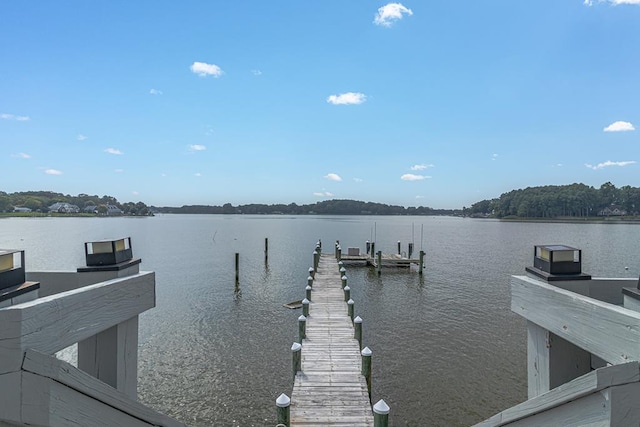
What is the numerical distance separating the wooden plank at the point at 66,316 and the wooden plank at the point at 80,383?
0.07 metres

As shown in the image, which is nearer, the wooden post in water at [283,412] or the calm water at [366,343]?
the wooden post in water at [283,412]

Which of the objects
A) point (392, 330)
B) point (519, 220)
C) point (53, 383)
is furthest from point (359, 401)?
point (519, 220)

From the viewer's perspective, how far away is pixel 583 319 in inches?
107

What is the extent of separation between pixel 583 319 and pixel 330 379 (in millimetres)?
7358

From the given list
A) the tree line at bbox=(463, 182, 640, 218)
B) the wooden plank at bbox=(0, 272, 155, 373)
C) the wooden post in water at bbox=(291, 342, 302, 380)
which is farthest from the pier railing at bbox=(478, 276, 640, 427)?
the tree line at bbox=(463, 182, 640, 218)

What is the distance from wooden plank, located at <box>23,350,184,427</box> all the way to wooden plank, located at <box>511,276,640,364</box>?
11.0 ft

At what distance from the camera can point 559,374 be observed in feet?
11.0

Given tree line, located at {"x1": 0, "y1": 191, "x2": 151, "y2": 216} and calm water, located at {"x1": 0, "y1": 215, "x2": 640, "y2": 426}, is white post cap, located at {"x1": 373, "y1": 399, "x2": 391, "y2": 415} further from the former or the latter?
tree line, located at {"x1": 0, "y1": 191, "x2": 151, "y2": 216}

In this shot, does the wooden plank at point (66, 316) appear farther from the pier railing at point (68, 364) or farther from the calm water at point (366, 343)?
the calm water at point (366, 343)

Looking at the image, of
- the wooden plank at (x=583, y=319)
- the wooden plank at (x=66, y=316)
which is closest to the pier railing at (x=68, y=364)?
the wooden plank at (x=66, y=316)

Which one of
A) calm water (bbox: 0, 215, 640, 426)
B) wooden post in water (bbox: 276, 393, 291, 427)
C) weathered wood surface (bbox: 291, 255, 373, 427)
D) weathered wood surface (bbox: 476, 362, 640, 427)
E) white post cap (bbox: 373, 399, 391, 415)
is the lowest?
calm water (bbox: 0, 215, 640, 426)

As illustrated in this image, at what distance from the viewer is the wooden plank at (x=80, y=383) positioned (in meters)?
1.63

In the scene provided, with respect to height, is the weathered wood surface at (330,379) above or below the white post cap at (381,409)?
below

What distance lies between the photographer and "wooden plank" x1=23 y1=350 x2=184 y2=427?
1.63 m
